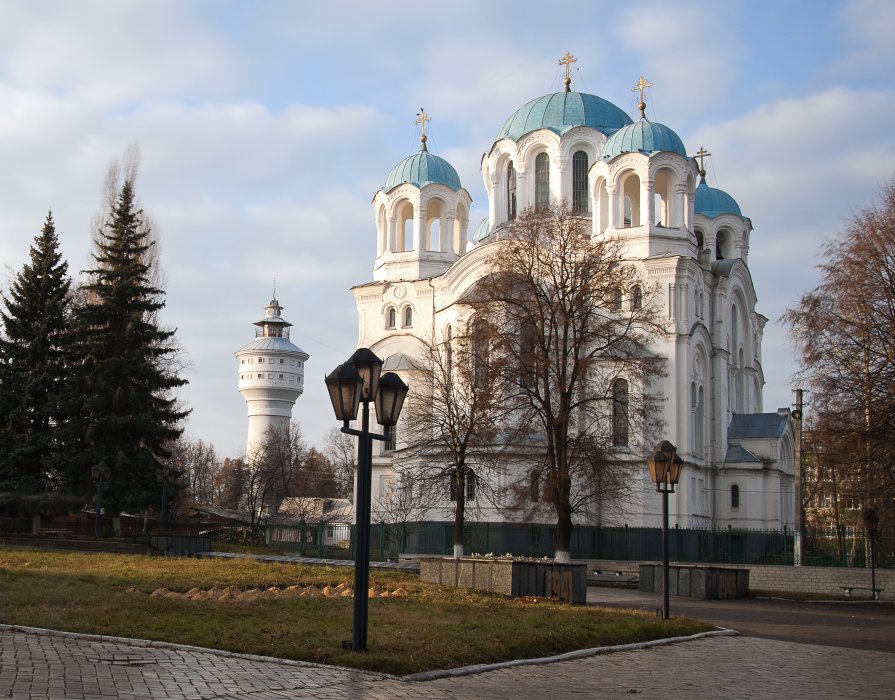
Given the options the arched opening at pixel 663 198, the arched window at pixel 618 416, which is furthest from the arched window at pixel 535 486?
the arched opening at pixel 663 198

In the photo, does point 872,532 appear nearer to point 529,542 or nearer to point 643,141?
point 529,542

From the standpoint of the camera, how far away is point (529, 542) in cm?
3653

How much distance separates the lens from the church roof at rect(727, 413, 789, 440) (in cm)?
4416

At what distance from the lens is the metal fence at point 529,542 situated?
3409 centimetres

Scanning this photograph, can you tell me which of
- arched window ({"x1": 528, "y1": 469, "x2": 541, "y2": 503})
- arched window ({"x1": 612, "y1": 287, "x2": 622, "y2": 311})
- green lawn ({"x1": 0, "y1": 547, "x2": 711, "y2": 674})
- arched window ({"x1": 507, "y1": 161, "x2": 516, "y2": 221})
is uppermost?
arched window ({"x1": 507, "y1": 161, "x2": 516, "y2": 221})

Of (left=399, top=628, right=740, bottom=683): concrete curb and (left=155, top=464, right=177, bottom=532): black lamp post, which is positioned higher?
(left=155, top=464, right=177, bottom=532): black lamp post

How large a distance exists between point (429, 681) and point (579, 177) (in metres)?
37.0

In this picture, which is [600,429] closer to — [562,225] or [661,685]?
[562,225]

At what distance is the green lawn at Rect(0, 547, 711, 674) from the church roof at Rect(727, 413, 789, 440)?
28714 millimetres

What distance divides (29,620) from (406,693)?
4.71 metres

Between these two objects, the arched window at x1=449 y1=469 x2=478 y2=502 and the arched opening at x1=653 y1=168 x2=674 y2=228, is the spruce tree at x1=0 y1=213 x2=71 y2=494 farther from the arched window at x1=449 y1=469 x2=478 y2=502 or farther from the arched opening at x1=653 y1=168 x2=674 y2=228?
the arched opening at x1=653 y1=168 x2=674 y2=228

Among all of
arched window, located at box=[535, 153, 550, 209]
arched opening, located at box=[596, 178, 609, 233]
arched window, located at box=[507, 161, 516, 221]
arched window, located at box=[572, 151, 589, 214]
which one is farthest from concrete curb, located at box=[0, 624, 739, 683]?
arched window, located at box=[507, 161, 516, 221]

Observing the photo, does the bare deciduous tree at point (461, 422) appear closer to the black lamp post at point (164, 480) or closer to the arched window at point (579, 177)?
the black lamp post at point (164, 480)

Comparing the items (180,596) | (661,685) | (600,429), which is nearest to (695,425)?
(600,429)
